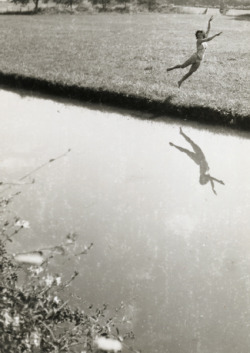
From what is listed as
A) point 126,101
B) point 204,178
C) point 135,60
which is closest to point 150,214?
point 204,178

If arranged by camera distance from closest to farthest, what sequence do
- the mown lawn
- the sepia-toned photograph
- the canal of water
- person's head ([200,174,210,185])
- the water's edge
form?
the sepia-toned photograph → the canal of water → person's head ([200,174,210,185]) → the water's edge → the mown lawn

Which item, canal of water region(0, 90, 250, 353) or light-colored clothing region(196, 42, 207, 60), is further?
light-colored clothing region(196, 42, 207, 60)

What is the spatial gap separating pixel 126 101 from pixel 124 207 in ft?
18.8

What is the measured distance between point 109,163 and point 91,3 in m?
44.5

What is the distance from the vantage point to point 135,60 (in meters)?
17.9

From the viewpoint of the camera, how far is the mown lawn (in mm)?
12659

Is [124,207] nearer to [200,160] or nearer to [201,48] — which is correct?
[200,160]

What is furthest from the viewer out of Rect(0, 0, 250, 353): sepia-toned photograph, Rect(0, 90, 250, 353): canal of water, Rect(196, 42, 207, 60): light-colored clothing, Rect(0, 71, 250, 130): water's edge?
Rect(196, 42, 207, 60): light-colored clothing

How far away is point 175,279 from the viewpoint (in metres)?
5.68

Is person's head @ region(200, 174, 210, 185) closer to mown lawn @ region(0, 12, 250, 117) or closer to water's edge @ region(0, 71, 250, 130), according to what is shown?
water's edge @ region(0, 71, 250, 130)

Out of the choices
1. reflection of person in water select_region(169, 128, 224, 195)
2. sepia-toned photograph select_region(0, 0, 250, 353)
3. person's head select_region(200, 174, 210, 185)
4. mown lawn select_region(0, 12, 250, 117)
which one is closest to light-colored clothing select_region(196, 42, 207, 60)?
sepia-toned photograph select_region(0, 0, 250, 353)

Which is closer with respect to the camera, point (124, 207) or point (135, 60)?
point (124, 207)

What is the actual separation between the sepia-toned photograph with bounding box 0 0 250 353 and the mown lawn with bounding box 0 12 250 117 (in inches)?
4.8

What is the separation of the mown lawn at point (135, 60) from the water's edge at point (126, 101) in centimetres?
20
